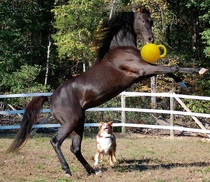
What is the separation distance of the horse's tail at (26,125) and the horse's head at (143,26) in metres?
2.11

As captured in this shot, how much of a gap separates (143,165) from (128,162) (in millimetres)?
464

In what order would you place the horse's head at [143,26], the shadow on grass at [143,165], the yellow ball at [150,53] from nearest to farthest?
the yellow ball at [150,53], the horse's head at [143,26], the shadow on grass at [143,165]

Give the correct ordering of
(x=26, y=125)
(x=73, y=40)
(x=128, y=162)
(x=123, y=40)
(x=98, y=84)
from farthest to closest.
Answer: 1. (x=73, y=40)
2. (x=128, y=162)
3. (x=26, y=125)
4. (x=123, y=40)
5. (x=98, y=84)

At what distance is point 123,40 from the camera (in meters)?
8.04

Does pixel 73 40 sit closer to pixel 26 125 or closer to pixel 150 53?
pixel 26 125

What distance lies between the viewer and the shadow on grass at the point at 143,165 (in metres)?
8.55

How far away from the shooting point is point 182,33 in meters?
25.2

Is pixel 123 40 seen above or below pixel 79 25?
below

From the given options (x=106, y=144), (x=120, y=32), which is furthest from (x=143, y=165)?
(x=120, y=32)

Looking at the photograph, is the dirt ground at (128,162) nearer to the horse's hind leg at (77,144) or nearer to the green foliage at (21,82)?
the horse's hind leg at (77,144)

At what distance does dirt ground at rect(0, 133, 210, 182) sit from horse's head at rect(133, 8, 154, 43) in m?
2.25

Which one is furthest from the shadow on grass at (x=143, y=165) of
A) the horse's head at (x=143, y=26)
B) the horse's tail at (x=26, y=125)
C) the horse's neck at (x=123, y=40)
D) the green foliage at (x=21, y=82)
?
the green foliage at (x=21, y=82)

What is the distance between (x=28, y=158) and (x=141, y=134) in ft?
16.9

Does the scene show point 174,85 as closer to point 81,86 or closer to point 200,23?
point 200,23
